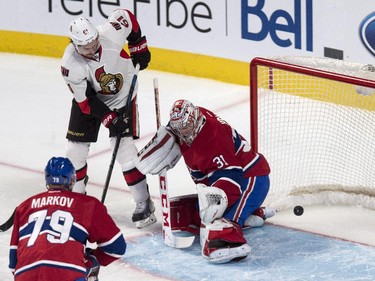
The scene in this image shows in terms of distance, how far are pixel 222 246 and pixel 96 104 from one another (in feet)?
3.19

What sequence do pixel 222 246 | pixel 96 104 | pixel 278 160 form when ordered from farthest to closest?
pixel 278 160, pixel 96 104, pixel 222 246

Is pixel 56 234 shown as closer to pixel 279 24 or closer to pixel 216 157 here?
pixel 216 157

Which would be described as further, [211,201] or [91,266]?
[211,201]

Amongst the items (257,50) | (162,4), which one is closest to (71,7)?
(162,4)

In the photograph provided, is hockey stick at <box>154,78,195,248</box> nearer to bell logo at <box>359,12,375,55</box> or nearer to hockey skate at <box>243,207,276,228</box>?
hockey skate at <box>243,207,276,228</box>

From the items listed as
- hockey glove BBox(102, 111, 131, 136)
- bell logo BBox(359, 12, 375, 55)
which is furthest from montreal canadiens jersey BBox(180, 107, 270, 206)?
bell logo BBox(359, 12, 375, 55)

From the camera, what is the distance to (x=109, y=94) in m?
6.29

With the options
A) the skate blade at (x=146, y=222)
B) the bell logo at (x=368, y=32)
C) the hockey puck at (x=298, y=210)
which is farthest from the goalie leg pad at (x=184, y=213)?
the bell logo at (x=368, y=32)

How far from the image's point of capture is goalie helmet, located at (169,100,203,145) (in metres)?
5.79

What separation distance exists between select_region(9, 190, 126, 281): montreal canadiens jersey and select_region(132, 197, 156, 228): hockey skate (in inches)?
66.0

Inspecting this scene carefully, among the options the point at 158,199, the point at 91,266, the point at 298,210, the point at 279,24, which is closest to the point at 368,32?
the point at 279,24

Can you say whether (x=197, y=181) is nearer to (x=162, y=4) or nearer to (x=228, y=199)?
(x=228, y=199)

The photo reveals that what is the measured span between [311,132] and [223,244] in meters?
1.03

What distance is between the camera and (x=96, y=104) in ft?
20.2
